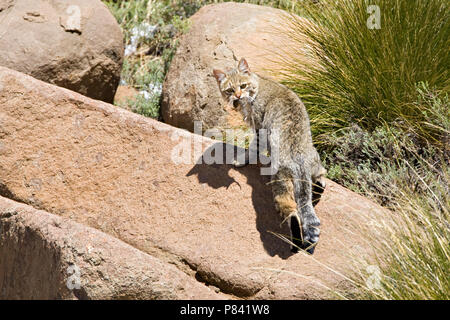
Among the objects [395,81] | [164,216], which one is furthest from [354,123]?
[164,216]

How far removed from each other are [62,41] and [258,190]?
9.41 ft

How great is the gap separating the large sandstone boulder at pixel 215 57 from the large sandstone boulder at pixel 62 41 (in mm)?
778

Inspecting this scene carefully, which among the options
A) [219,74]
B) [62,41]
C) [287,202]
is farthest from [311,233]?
[62,41]

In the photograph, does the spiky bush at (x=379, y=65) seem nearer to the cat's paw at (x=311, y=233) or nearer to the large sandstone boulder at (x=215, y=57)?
the large sandstone boulder at (x=215, y=57)

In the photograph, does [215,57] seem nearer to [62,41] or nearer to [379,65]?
[62,41]

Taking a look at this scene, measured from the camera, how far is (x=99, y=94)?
655cm

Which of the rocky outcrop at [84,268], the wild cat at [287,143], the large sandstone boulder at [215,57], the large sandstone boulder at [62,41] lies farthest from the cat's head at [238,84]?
the large sandstone boulder at [62,41]

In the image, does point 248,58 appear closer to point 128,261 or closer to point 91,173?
point 91,173

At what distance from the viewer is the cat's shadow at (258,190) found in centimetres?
415

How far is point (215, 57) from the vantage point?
261 inches

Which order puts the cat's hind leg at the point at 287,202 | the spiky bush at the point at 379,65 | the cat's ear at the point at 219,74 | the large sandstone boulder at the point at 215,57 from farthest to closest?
the large sandstone boulder at the point at 215,57 < the spiky bush at the point at 379,65 < the cat's ear at the point at 219,74 < the cat's hind leg at the point at 287,202

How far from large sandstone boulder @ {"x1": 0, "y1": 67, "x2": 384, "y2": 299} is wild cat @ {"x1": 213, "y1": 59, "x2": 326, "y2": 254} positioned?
0.19 metres

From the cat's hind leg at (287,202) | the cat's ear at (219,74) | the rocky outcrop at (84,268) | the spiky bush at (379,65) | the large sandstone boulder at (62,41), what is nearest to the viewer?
the rocky outcrop at (84,268)
